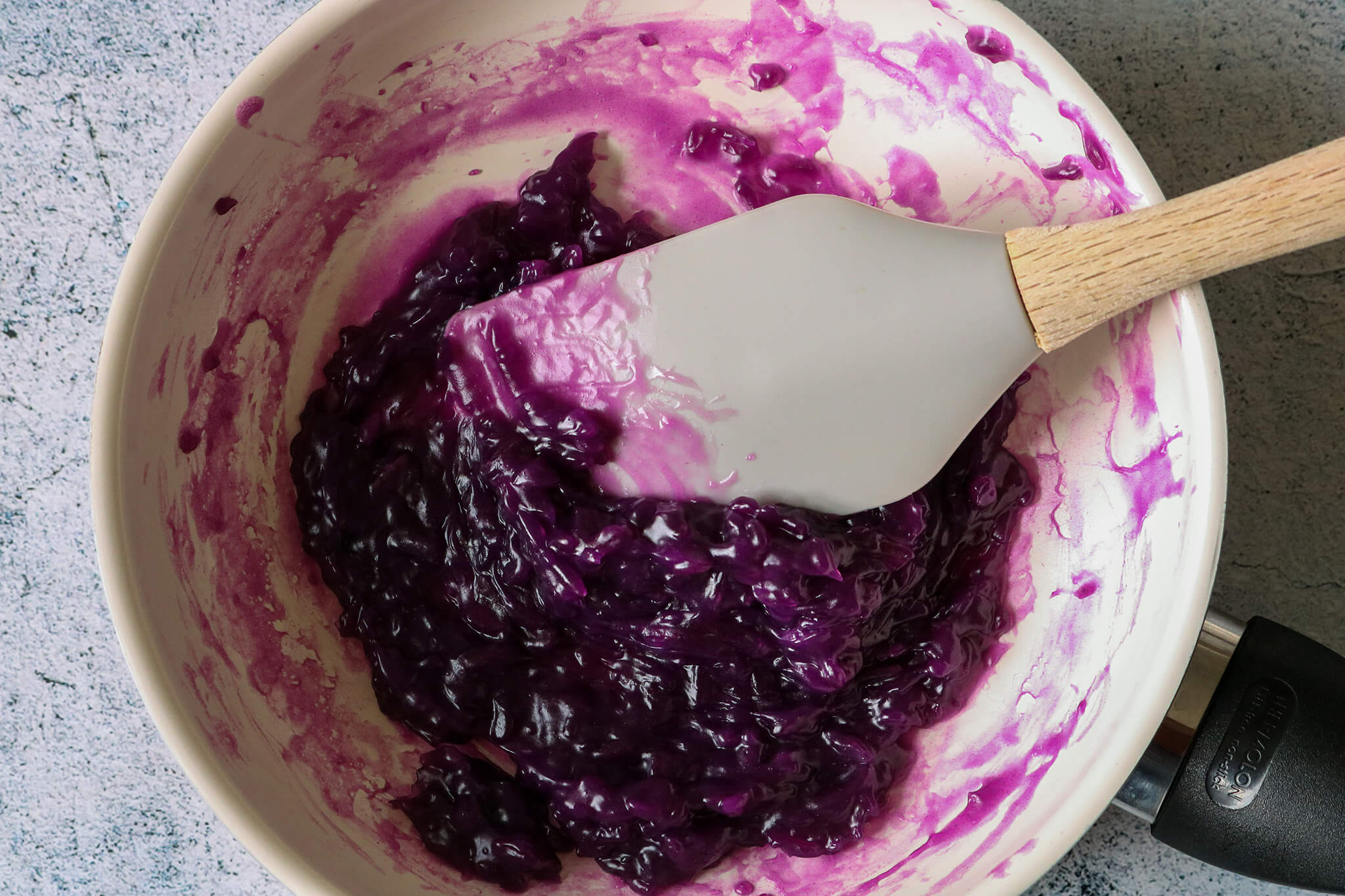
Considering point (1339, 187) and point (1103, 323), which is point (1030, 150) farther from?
point (1339, 187)

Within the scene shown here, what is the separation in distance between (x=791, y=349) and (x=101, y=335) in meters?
1.31

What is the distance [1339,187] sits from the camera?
1098 millimetres

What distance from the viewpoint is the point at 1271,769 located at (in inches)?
55.2

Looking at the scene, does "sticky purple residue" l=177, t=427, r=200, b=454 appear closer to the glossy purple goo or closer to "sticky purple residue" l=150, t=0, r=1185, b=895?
"sticky purple residue" l=150, t=0, r=1185, b=895

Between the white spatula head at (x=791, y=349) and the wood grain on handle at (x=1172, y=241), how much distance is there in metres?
0.05

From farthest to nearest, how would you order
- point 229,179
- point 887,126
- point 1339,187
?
point 887,126 < point 229,179 < point 1339,187

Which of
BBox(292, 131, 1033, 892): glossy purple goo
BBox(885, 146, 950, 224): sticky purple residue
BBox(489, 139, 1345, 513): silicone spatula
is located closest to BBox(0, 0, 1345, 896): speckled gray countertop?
BBox(885, 146, 950, 224): sticky purple residue

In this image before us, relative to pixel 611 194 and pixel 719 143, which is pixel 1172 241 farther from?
pixel 611 194

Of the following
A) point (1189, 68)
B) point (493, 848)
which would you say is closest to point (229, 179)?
point (493, 848)

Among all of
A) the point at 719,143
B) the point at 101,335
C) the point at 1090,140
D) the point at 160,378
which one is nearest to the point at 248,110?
the point at 160,378

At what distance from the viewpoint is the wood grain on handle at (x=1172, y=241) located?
1116 millimetres

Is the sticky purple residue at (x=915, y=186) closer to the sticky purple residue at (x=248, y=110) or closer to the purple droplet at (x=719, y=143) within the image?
the purple droplet at (x=719, y=143)

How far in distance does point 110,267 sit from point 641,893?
150 centimetres

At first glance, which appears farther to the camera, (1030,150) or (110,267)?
(110,267)
